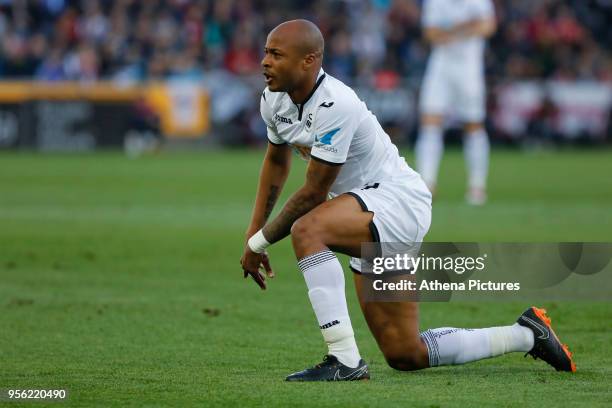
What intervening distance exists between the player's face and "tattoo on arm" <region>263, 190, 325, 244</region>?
0.59 meters

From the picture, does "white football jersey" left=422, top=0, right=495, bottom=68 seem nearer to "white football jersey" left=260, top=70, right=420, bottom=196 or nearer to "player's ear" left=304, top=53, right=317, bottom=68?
"white football jersey" left=260, top=70, right=420, bottom=196

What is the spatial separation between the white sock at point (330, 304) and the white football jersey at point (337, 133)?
1.71 ft

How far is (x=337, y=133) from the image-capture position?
5.96 metres

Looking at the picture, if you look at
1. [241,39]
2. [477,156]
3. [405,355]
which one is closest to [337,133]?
[405,355]

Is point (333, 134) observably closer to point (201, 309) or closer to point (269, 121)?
point (269, 121)

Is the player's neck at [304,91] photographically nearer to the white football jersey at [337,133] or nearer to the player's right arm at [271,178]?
the white football jersey at [337,133]

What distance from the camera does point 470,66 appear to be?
16047mm

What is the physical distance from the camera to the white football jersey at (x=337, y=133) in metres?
5.97

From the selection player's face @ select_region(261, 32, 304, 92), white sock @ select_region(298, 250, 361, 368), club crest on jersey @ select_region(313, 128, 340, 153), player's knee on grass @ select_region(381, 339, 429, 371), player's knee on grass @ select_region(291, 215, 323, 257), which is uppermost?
player's face @ select_region(261, 32, 304, 92)

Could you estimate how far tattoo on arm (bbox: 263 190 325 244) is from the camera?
600 cm

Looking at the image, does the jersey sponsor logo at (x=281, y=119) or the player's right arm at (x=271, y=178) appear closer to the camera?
the jersey sponsor logo at (x=281, y=119)

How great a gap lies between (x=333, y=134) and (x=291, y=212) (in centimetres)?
46

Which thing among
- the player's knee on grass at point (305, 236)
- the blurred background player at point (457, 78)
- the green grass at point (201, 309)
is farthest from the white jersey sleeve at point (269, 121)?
the blurred background player at point (457, 78)

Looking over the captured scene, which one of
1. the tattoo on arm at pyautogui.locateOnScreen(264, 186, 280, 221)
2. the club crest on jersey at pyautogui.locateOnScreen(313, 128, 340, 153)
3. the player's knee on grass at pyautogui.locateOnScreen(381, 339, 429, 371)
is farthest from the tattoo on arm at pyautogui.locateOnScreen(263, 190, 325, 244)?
the player's knee on grass at pyautogui.locateOnScreen(381, 339, 429, 371)
